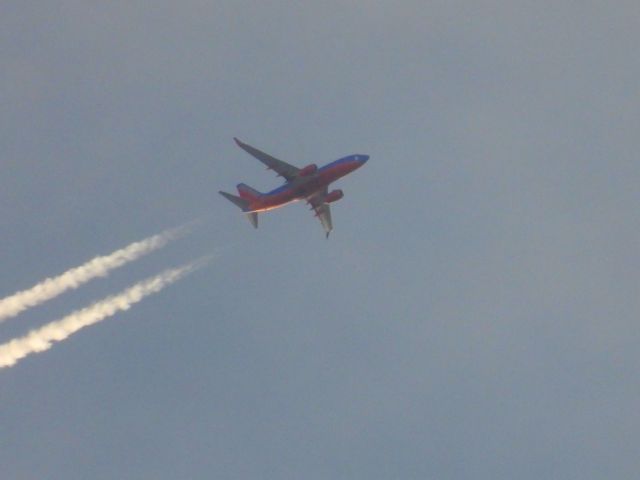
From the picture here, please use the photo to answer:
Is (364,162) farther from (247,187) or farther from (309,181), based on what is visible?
(247,187)

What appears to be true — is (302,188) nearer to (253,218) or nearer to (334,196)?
(334,196)

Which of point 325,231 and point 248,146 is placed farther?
point 325,231

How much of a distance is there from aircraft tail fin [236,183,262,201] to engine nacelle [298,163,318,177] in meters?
10.4

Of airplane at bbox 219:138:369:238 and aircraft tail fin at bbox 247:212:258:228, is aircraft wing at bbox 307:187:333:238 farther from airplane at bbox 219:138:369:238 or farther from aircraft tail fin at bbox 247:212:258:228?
aircraft tail fin at bbox 247:212:258:228

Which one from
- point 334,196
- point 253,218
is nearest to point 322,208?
point 334,196

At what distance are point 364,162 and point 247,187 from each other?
2126 centimetres

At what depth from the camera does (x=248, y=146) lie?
7096 inches

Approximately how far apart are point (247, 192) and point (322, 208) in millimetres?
12080

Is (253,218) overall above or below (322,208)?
above

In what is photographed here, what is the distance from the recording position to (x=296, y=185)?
601ft

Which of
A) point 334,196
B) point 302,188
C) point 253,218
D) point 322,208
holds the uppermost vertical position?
point 253,218

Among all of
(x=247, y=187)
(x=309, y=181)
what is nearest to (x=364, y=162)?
(x=309, y=181)

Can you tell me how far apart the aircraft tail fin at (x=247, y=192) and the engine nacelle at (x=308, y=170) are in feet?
34.3

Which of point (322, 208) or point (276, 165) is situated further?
point (322, 208)
